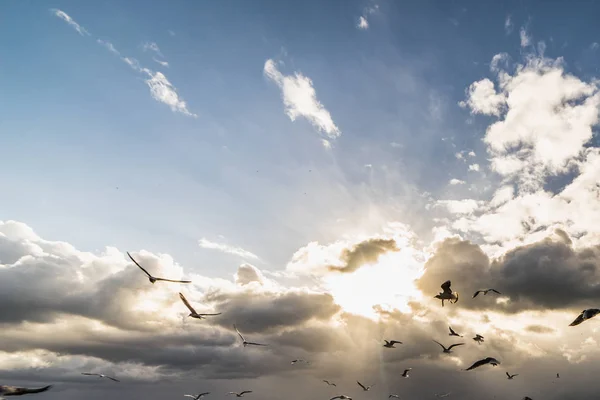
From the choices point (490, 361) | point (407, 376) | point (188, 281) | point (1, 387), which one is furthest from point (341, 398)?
point (1, 387)

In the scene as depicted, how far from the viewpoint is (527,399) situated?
3394 cm

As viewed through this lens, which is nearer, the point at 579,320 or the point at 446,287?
the point at 579,320

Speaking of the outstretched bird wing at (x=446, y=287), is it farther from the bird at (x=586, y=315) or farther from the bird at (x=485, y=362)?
the bird at (x=586, y=315)

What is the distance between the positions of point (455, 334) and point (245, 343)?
97.0ft

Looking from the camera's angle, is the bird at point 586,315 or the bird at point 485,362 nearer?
the bird at point 586,315

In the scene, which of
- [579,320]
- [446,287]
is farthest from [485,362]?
[446,287]

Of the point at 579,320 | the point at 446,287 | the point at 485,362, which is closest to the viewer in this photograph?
the point at 579,320

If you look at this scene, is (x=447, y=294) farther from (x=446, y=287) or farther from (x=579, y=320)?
(x=579, y=320)

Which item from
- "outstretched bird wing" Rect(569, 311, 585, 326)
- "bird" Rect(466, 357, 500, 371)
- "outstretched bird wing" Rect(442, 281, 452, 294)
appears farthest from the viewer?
"outstretched bird wing" Rect(442, 281, 452, 294)

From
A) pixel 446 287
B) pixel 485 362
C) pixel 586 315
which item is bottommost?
pixel 485 362

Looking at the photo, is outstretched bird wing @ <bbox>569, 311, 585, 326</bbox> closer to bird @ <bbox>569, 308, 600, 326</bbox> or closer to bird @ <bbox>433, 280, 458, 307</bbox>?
bird @ <bbox>569, 308, 600, 326</bbox>

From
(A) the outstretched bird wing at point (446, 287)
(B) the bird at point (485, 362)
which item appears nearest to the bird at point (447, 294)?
(A) the outstretched bird wing at point (446, 287)

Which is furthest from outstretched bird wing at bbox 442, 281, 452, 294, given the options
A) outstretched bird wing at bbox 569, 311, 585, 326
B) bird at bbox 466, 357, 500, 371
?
outstretched bird wing at bbox 569, 311, 585, 326

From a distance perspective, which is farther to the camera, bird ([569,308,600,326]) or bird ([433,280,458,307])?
bird ([433,280,458,307])
